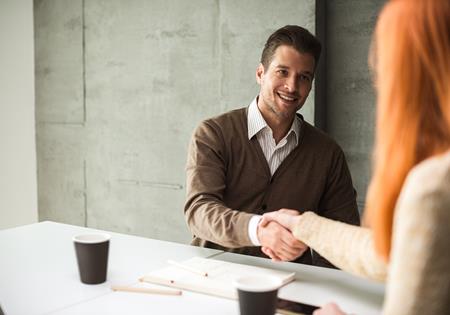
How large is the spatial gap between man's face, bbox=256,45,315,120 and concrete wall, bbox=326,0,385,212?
2.96 ft

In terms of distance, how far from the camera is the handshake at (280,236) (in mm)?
1666

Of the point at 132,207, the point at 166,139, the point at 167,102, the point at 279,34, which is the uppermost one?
the point at 279,34

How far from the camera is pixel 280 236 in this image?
5.56ft

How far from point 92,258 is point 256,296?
562 millimetres

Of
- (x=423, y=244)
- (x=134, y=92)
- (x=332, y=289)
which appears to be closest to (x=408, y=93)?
(x=423, y=244)

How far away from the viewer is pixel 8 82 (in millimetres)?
4699

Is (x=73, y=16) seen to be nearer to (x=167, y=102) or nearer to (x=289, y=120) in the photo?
(x=167, y=102)

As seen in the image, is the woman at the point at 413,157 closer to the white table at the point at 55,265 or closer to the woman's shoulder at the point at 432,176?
the woman's shoulder at the point at 432,176

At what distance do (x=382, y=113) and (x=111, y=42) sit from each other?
3.39 metres

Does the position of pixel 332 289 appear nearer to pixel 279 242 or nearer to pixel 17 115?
pixel 279 242

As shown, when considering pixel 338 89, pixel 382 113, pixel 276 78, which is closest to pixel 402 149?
pixel 382 113

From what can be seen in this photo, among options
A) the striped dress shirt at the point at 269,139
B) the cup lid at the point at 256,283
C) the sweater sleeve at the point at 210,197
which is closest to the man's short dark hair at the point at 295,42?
the striped dress shirt at the point at 269,139

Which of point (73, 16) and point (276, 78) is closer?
point (276, 78)

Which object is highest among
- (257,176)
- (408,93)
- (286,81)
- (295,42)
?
(295,42)
